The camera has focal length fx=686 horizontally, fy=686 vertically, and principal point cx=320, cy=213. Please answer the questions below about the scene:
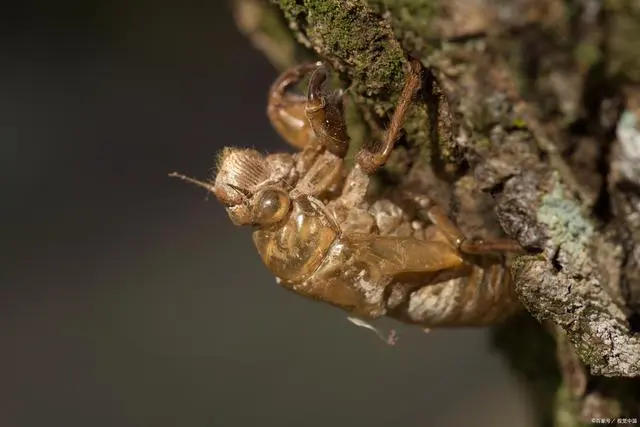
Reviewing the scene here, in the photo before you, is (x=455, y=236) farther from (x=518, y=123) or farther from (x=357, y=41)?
(x=518, y=123)

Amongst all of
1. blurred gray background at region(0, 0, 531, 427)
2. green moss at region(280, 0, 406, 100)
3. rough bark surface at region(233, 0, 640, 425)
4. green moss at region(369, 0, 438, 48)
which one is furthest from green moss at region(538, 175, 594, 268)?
blurred gray background at region(0, 0, 531, 427)

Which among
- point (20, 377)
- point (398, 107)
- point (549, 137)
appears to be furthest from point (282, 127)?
point (20, 377)

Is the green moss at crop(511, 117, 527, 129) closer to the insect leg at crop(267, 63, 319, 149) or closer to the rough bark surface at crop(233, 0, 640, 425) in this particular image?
the rough bark surface at crop(233, 0, 640, 425)

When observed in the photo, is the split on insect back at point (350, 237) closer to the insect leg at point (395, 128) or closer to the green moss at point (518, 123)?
the insect leg at point (395, 128)

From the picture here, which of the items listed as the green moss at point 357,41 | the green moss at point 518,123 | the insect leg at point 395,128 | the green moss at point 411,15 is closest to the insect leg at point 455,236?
the insect leg at point 395,128

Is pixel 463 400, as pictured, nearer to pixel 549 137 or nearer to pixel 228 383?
pixel 228 383
